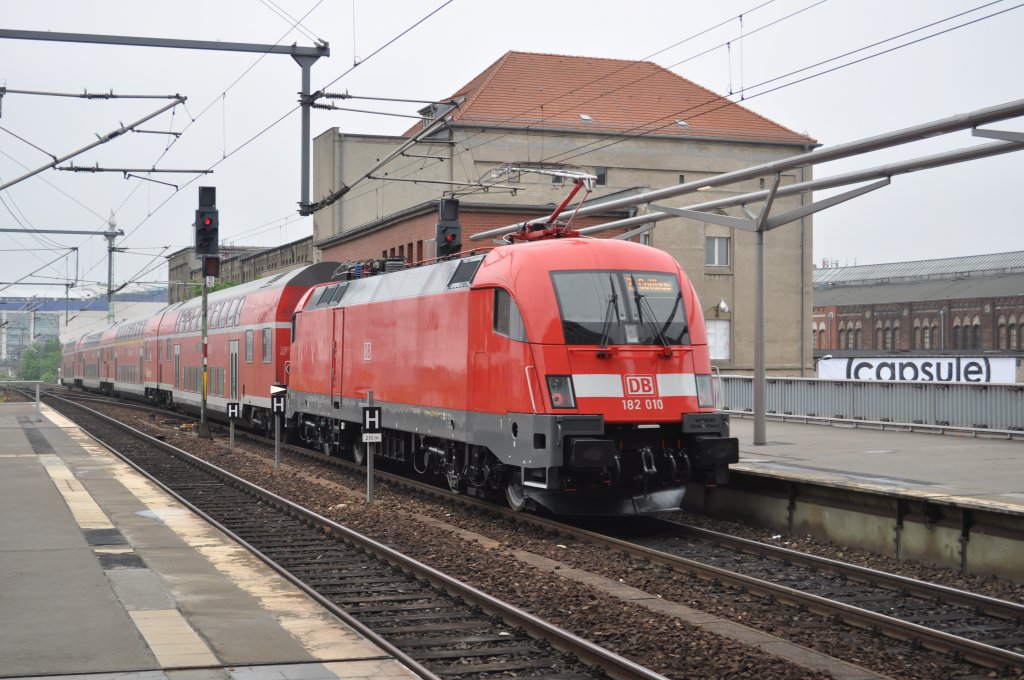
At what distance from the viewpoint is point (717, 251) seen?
48.4m

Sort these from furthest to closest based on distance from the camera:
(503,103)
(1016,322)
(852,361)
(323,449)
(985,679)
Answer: (1016,322) < (503,103) < (852,361) < (323,449) < (985,679)

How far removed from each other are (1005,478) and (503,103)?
39.9 m

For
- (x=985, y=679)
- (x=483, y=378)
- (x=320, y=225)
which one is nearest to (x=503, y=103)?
(x=320, y=225)

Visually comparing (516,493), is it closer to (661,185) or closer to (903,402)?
(903,402)

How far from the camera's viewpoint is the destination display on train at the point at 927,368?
2859 cm

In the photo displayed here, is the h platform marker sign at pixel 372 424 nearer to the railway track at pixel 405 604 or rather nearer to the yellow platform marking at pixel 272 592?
the railway track at pixel 405 604

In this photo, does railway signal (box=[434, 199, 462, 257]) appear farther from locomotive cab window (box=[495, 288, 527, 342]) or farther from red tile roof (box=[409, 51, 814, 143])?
red tile roof (box=[409, 51, 814, 143])

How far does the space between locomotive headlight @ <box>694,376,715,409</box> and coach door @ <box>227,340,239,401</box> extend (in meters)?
18.6

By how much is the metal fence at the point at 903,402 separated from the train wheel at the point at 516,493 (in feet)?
18.5

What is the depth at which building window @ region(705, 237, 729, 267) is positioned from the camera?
1898 inches

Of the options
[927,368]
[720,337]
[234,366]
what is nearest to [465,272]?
[234,366]

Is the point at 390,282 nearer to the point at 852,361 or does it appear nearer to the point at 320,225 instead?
the point at 852,361

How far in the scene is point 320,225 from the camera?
59500mm

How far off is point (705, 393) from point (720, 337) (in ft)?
112
